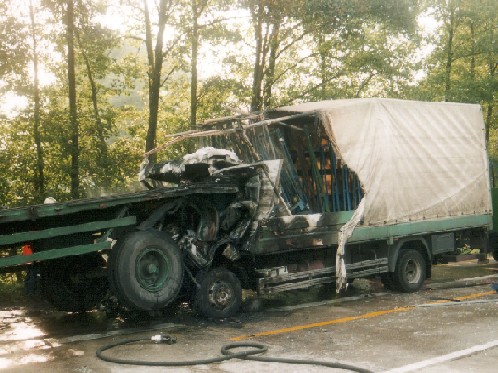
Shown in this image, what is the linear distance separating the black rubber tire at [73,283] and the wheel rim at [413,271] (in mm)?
5778

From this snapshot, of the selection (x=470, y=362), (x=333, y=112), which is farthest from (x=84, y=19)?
(x=470, y=362)

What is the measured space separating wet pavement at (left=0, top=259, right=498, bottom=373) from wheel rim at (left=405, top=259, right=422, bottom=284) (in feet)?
1.43

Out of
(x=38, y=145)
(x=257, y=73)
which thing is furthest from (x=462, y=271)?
(x=38, y=145)

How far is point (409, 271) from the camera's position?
40.5ft

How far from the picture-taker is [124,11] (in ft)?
75.6

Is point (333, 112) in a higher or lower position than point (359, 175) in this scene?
higher

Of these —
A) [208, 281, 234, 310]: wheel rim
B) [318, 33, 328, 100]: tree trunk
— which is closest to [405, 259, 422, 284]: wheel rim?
[208, 281, 234, 310]: wheel rim

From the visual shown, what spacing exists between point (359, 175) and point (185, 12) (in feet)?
41.2

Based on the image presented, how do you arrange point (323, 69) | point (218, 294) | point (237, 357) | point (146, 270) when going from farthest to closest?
point (323, 69), point (218, 294), point (146, 270), point (237, 357)

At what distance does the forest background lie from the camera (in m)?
17.2

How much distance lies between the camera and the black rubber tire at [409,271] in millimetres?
12008

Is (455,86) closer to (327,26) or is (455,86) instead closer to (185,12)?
(327,26)

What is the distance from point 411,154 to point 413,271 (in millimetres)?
2325

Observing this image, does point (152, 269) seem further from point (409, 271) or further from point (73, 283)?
point (409, 271)
